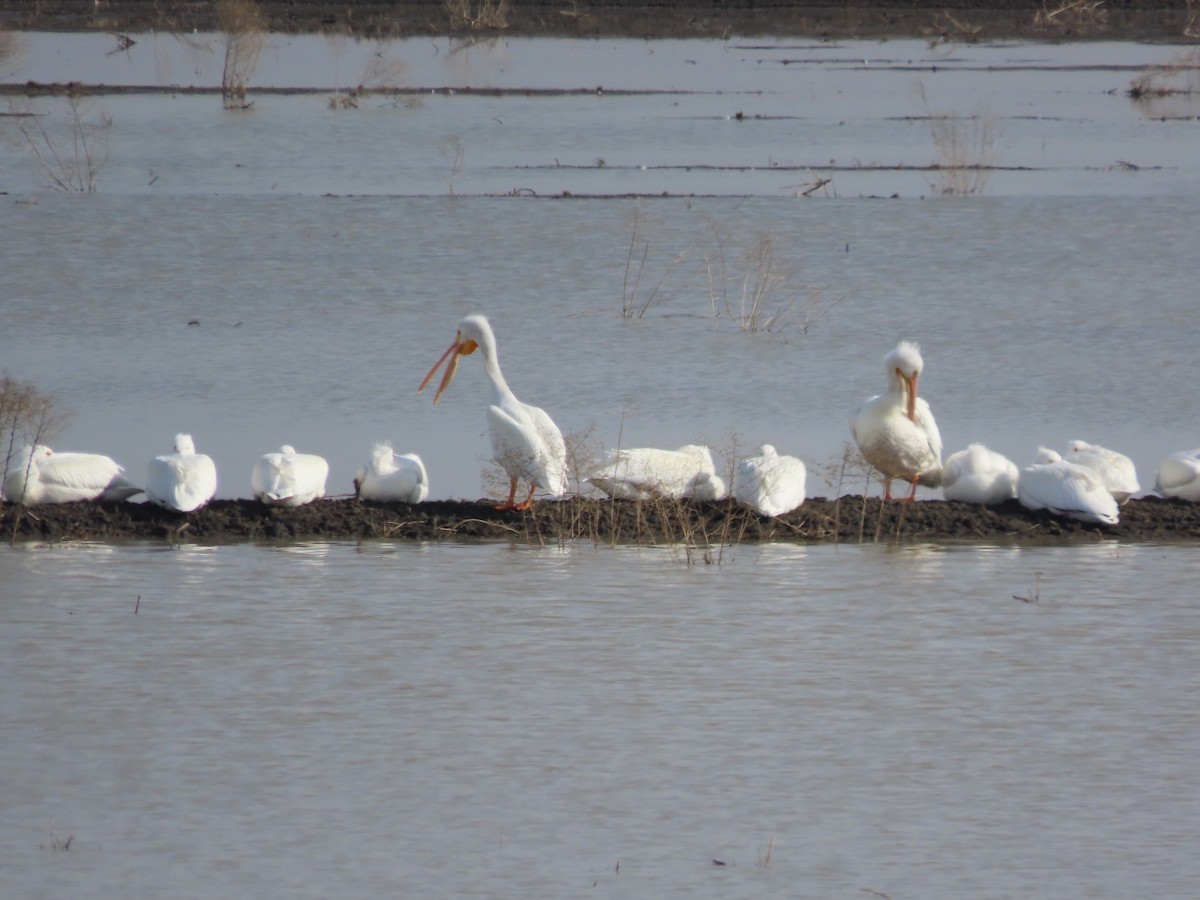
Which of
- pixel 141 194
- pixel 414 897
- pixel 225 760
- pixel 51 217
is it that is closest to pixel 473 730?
pixel 225 760

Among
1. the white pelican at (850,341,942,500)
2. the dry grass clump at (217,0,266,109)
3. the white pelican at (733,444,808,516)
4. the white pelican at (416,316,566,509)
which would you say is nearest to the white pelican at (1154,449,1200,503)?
the white pelican at (850,341,942,500)

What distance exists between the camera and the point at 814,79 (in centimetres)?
3191

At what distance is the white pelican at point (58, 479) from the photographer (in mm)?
8031

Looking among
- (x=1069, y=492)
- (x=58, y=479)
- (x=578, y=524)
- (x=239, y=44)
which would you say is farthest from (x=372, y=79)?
(x=1069, y=492)

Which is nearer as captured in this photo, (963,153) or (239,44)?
(963,153)

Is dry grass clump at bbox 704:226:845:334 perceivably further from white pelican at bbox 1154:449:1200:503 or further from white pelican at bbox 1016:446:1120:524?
white pelican at bbox 1016:446:1120:524

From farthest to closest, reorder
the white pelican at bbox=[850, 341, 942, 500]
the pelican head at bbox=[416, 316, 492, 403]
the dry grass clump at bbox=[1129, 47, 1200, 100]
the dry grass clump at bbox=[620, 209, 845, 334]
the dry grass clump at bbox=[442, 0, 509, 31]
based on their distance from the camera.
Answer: the dry grass clump at bbox=[442, 0, 509, 31] < the dry grass clump at bbox=[1129, 47, 1200, 100] < the dry grass clump at bbox=[620, 209, 845, 334] < the pelican head at bbox=[416, 316, 492, 403] < the white pelican at bbox=[850, 341, 942, 500]

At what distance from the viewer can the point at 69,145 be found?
22.6 meters

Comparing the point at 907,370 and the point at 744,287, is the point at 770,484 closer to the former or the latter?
the point at 907,370

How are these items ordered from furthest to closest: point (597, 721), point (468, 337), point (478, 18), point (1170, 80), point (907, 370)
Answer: point (478, 18) < point (1170, 80) < point (468, 337) < point (907, 370) < point (597, 721)

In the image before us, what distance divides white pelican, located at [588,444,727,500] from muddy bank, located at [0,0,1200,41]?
29308 mm

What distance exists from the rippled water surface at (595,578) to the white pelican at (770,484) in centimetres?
19

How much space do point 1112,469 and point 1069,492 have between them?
373mm

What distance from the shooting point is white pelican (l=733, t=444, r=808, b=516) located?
25.9 feet
